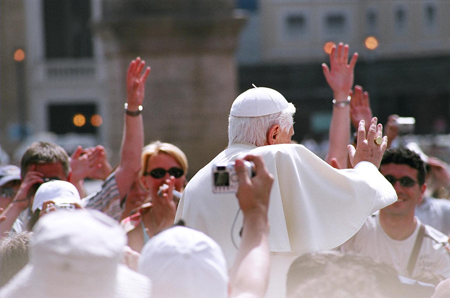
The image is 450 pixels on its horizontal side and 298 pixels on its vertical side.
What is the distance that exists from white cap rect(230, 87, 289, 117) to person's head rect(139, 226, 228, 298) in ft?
4.39

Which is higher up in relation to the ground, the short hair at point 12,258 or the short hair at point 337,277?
the short hair at point 337,277

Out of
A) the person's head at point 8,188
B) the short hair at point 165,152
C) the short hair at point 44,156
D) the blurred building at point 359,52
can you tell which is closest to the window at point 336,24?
the blurred building at point 359,52

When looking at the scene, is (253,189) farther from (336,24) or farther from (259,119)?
(336,24)

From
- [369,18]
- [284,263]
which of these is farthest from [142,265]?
[369,18]

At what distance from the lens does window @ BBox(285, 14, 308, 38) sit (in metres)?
46.8

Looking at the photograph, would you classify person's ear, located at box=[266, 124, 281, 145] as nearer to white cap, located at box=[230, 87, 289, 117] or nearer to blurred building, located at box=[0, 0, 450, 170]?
white cap, located at box=[230, 87, 289, 117]

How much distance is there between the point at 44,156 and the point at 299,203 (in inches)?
68.1

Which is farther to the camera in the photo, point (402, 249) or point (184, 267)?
point (402, 249)

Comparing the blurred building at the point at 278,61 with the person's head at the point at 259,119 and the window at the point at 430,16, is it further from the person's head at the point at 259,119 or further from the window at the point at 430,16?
the person's head at the point at 259,119

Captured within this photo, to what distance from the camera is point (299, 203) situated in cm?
333

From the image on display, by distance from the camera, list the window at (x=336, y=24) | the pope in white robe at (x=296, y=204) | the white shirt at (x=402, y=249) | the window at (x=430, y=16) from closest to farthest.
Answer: the pope in white robe at (x=296, y=204) → the white shirt at (x=402, y=249) → the window at (x=430, y=16) → the window at (x=336, y=24)

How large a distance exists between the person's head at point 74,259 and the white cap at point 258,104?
155 centimetres

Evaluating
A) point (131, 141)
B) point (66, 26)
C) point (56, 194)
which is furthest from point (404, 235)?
point (66, 26)

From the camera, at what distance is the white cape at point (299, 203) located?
3.30 m
